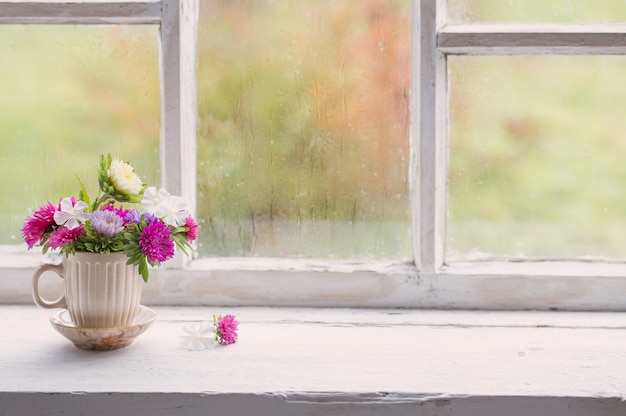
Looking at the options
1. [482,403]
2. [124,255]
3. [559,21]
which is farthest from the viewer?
[559,21]

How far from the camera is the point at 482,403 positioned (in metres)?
0.96

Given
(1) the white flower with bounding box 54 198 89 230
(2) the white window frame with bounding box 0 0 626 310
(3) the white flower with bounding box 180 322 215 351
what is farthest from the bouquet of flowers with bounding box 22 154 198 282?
(2) the white window frame with bounding box 0 0 626 310

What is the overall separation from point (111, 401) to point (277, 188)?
0.59m

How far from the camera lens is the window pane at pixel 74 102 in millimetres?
1408

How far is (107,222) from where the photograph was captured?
43.2 inches

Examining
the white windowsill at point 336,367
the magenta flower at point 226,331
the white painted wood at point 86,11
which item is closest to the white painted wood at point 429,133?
the white windowsill at point 336,367

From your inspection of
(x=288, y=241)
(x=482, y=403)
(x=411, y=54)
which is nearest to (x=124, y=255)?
(x=288, y=241)

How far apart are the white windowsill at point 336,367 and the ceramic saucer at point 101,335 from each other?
0.01 metres

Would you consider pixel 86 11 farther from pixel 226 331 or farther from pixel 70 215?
pixel 226 331

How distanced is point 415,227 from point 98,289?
0.62m

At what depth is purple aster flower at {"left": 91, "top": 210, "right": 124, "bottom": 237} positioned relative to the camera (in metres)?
1.09

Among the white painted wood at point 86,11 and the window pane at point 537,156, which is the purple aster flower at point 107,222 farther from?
the window pane at point 537,156

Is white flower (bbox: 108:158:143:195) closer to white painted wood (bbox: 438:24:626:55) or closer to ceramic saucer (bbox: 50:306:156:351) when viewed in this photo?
ceramic saucer (bbox: 50:306:156:351)

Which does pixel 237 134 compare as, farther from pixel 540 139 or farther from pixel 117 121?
pixel 540 139
